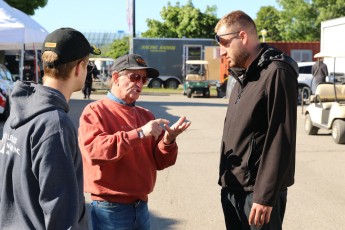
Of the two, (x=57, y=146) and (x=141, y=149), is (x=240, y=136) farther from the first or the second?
Answer: (x=57, y=146)

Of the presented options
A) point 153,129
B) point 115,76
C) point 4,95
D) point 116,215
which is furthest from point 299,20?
point 153,129

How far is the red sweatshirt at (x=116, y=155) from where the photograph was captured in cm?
320

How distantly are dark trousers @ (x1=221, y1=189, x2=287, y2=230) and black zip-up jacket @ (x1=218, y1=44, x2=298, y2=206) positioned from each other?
0.06 meters

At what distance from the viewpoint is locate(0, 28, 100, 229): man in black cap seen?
2.25 metres

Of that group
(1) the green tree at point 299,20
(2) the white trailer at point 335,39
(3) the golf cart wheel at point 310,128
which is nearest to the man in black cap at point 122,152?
(3) the golf cart wheel at point 310,128

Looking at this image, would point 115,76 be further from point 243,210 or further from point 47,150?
point 47,150

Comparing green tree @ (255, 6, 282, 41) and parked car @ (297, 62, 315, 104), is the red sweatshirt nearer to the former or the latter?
parked car @ (297, 62, 315, 104)

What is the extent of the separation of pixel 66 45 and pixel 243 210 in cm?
156

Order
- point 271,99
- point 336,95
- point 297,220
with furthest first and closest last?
1. point 336,95
2. point 297,220
3. point 271,99

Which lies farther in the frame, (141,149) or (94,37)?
(94,37)

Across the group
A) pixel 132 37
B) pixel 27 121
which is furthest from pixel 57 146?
pixel 132 37

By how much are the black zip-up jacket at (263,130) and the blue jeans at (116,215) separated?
0.58m

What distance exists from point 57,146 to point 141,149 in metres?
1.23

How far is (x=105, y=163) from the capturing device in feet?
10.7
